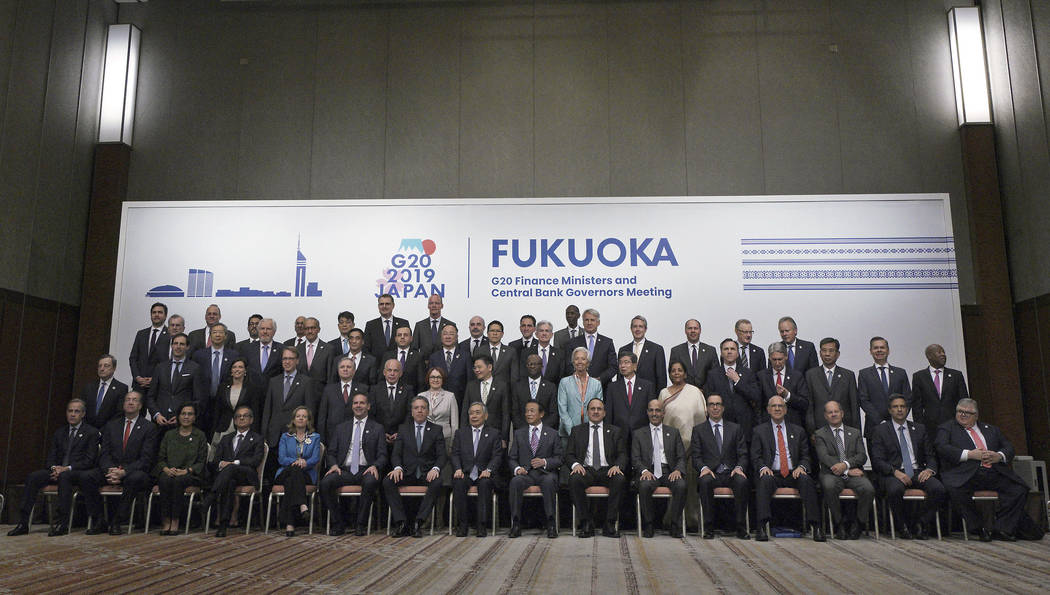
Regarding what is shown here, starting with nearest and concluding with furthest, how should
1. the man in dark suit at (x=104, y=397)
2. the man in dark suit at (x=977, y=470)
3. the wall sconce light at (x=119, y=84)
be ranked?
1. the man in dark suit at (x=977, y=470)
2. the man in dark suit at (x=104, y=397)
3. the wall sconce light at (x=119, y=84)

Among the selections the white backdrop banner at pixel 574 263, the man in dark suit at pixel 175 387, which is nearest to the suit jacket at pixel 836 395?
the white backdrop banner at pixel 574 263

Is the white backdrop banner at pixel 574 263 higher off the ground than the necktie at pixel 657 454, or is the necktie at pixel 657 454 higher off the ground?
the white backdrop banner at pixel 574 263

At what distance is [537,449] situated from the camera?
21.5 ft

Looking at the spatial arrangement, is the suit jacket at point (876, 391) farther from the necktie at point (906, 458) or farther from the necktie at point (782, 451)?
the necktie at point (782, 451)

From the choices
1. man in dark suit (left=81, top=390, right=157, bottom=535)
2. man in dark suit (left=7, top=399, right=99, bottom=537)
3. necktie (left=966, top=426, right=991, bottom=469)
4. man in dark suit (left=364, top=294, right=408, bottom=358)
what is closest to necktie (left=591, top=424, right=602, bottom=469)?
man in dark suit (left=364, top=294, right=408, bottom=358)

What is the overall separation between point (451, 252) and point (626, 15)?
3.59 m

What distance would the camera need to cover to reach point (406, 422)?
22.1 ft

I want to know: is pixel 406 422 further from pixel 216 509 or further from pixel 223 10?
pixel 223 10

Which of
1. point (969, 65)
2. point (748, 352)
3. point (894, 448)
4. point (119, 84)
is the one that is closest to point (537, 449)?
point (748, 352)

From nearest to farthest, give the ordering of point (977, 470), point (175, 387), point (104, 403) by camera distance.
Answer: point (977, 470)
point (175, 387)
point (104, 403)

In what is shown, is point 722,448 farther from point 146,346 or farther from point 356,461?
point 146,346

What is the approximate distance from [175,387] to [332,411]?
1.40m

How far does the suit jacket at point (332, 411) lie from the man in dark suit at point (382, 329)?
665mm

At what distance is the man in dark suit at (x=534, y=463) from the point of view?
6.25 meters
